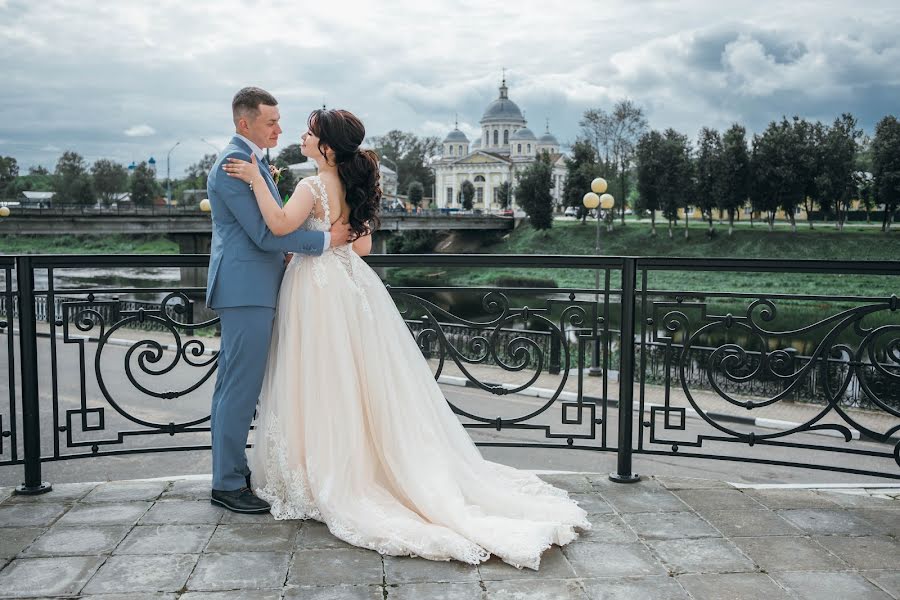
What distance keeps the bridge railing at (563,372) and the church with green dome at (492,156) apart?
82843mm

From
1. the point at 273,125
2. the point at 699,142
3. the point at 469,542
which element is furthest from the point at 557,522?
the point at 699,142

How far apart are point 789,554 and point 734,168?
4133 centimetres

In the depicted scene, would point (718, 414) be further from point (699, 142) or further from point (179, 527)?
point (699, 142)

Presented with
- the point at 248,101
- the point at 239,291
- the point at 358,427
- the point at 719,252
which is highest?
the point at 248,101

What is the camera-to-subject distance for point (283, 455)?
321 cm

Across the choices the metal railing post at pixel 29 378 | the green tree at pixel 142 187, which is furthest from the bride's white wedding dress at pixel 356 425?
the green tree at pixel 142 187

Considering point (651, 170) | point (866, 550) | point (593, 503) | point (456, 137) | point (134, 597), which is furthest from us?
point (456, 137)

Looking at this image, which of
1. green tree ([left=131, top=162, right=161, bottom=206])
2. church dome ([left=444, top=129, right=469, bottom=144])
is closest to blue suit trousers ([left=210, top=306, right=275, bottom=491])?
green tree ([left=131, top=162, right=161, bottom=206])

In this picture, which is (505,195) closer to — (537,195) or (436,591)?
(537,195)

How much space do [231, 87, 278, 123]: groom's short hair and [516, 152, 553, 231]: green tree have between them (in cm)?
5009

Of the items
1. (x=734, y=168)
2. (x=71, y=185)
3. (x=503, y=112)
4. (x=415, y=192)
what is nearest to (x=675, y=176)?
(x=734, y=168)

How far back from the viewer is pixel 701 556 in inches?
111

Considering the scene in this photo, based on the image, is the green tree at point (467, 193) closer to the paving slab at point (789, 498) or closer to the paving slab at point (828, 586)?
the paving slab at point (789, 498)

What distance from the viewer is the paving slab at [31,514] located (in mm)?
3109
